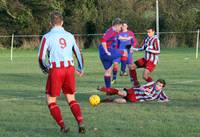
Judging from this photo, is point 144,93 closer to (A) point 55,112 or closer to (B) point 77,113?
(B) point 77,113

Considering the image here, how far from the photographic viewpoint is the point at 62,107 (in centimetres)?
1252

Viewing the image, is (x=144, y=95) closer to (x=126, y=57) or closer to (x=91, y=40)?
(x=126, y=57)

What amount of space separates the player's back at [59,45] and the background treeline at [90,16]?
40.7 m

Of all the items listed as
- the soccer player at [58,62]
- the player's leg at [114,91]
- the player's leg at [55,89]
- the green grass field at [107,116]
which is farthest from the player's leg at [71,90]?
the player's leg at [114,91]

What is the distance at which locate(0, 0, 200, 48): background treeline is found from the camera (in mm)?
52312

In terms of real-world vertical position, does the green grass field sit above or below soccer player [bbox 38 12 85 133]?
below

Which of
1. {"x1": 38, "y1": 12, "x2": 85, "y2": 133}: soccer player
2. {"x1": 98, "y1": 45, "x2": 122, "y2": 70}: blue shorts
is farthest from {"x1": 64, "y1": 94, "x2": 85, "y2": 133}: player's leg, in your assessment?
{"x1": 98, "y1": 45, "x2": 122, "y2": 70}: blue shorts

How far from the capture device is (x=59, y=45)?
30.8ft

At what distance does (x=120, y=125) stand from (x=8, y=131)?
183cm

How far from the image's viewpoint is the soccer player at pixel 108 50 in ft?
49.4

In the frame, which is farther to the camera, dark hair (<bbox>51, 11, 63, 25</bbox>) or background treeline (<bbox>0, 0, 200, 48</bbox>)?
background treeline (<bbox>0, 0, 200, 48</bbox>)

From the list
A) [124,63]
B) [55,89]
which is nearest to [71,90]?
[55,89]

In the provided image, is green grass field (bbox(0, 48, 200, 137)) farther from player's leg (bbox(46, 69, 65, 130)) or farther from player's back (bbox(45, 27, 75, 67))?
player's back (bbox(45, 27, 75, 67))

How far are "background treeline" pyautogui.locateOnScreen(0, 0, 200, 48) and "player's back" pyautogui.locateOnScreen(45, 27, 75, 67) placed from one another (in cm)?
4067
